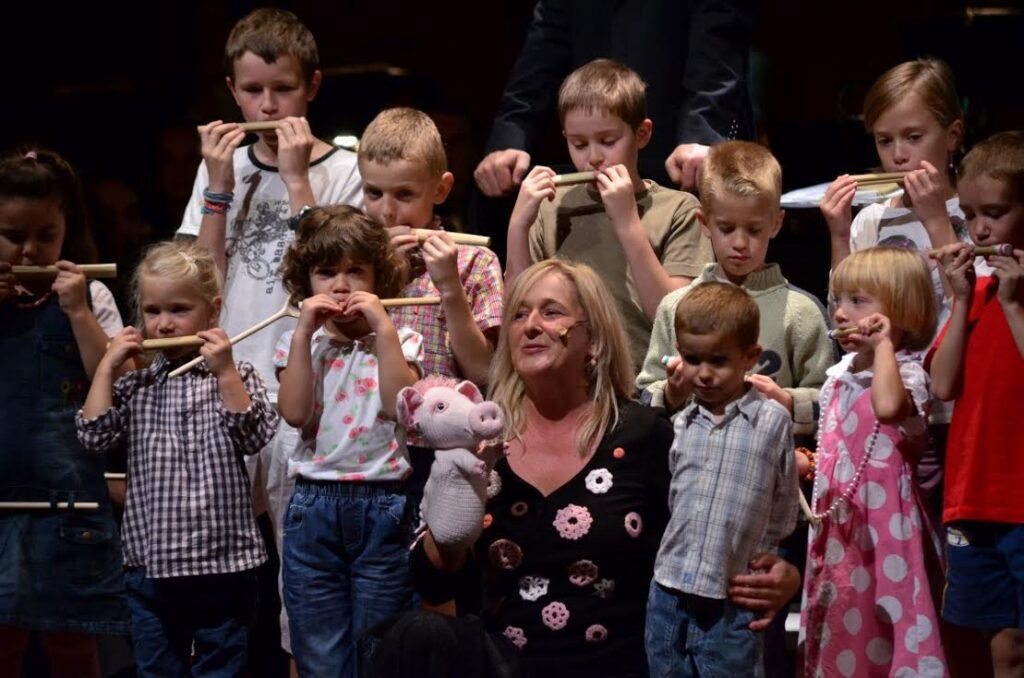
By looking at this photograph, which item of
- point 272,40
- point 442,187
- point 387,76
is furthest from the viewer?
point 387,76

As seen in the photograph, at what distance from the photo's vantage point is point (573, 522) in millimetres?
2695

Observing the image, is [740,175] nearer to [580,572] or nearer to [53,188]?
[580,572]

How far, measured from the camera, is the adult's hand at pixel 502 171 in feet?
12.0

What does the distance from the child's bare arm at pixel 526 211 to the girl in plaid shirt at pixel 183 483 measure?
2.09 feet

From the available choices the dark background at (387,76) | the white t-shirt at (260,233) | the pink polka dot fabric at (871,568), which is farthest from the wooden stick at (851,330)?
the dark background at (387,76)

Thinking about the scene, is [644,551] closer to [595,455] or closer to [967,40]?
[595,455]

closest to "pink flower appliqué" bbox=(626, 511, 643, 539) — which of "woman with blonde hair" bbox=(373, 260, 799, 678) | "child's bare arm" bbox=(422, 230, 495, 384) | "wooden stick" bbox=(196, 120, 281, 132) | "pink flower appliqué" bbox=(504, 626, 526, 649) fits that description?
"woman with blonde hair" bbox=(373, 260, 799, 678)

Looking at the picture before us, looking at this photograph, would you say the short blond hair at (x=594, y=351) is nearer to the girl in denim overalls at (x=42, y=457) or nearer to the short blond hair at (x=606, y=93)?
the short blond hair at (x=606, y=93)

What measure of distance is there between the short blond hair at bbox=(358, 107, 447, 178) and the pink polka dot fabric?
3.50 ft

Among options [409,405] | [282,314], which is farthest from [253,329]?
[409,405]

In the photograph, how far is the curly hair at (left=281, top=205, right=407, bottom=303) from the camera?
3.13 m

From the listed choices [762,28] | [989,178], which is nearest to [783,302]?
[989,178]

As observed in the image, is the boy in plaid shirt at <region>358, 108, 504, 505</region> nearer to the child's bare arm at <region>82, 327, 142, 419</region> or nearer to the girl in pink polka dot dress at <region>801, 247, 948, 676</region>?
the child's bare arm at <region>82, 327, 142, 419</region>

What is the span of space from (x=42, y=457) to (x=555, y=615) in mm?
1364
